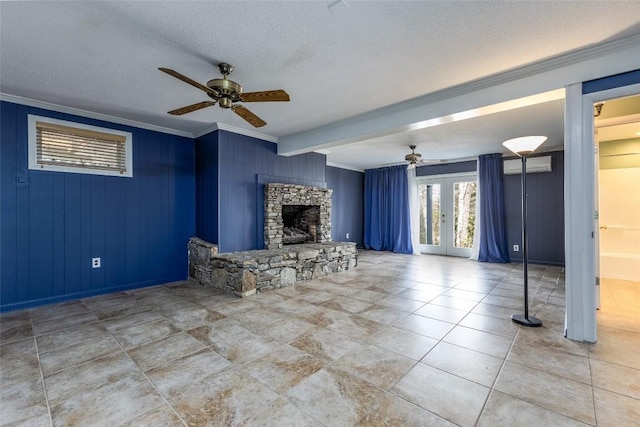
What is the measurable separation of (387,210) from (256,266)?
489 cm

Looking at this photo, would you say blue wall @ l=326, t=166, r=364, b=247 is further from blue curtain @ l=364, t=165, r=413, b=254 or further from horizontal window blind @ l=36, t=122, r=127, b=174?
horizontal window blind @ l=36, t=122, r=127, b=174

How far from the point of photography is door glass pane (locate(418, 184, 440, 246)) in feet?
23.6

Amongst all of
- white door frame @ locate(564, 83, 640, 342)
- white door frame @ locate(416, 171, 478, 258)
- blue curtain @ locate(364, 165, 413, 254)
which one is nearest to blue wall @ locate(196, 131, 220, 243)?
white door frame @ locate(564, 83, 640, 342)

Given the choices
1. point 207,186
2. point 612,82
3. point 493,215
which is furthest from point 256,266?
point 493,215

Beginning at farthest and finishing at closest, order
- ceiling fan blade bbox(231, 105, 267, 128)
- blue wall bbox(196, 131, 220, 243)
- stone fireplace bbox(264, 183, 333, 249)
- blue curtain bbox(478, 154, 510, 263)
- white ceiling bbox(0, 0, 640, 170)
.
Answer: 1. blue curtain bbox(478, 154, 510, 263)
2. stone fireplace bbox(264, 183, 333, 249)
3. blue wall bbox(196, 131, 220, 243)
4. ceiling fan blade bbox(231, 105, 267, 128)
5. white ceiling bbox(0, 0, 640, 170)

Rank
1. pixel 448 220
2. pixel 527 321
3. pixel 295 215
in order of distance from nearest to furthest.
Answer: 1. pixel 527 321
2. pixel 295 215
3. pixel 448 220

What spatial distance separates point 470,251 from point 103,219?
7.06 m

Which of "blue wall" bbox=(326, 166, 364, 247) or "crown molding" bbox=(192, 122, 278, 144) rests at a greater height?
"crown molding" bbox=(192, 122, 278, 144)

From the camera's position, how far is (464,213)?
677cm

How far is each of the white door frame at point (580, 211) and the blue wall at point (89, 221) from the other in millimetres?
4815

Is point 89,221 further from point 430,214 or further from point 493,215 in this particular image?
point 493,215

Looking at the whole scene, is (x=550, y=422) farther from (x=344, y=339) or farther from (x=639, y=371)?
(x=344, y=339)

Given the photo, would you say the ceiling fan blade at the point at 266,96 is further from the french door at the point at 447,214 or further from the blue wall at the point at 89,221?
the french door at the point at 447,214

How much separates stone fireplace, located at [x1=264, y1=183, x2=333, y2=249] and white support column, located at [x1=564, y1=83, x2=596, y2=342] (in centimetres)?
375
